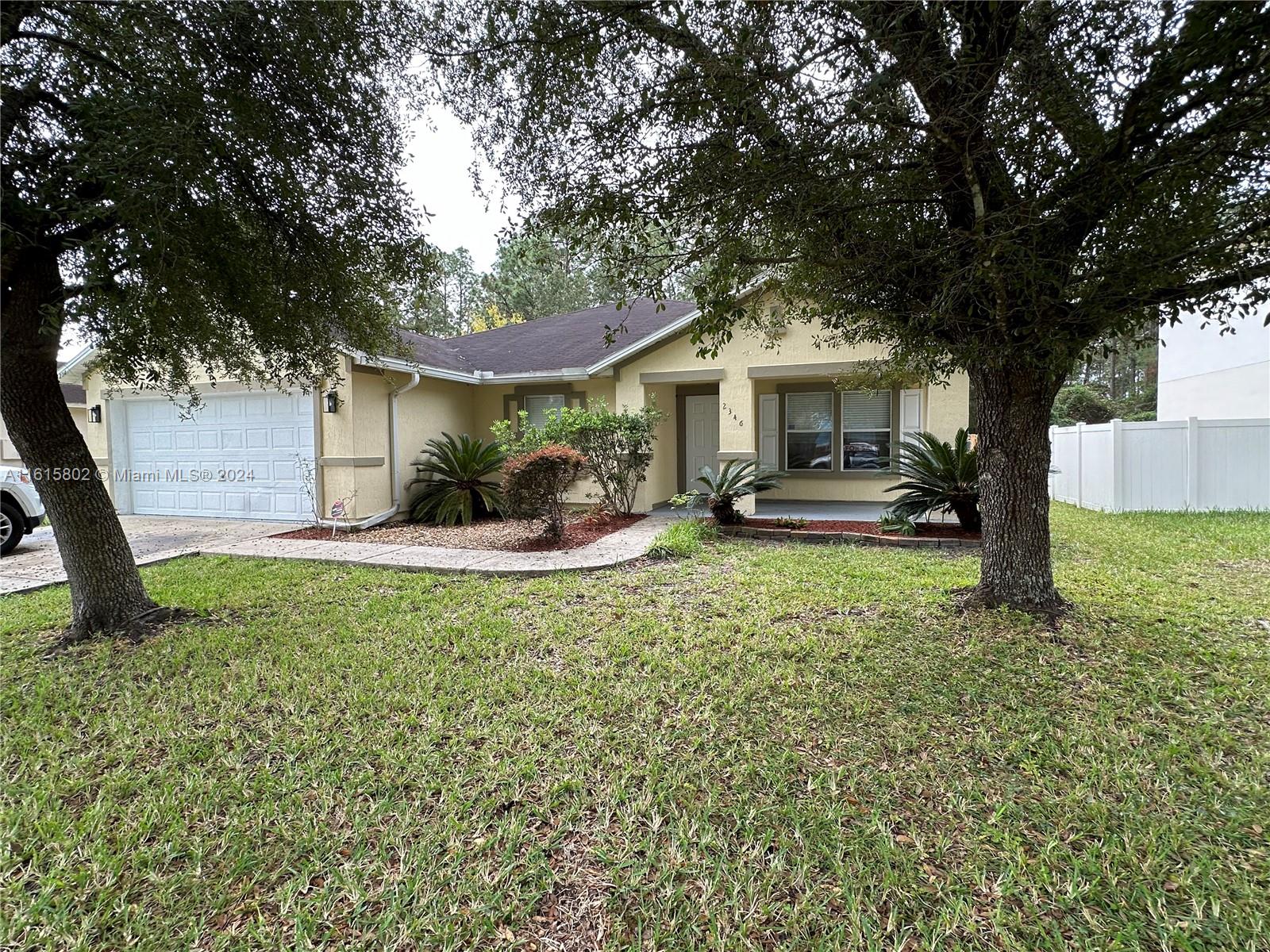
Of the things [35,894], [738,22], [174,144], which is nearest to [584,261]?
[738,22]

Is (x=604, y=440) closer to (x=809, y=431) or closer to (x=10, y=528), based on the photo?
(x=809, y=431)

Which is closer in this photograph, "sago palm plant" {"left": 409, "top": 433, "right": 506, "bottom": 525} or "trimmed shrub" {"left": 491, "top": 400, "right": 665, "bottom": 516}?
"trimmed shrub" {"left": 491, "top": 400, "right": 665, "bottom": 516}

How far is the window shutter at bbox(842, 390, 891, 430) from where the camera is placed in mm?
11305

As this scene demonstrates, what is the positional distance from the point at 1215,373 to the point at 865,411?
10047 mm

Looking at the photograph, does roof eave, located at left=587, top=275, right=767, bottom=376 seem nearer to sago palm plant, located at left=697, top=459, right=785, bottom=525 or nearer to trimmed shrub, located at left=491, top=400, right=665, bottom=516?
trimmed shrub, located at left=491, top=400, right=665, bottom=516

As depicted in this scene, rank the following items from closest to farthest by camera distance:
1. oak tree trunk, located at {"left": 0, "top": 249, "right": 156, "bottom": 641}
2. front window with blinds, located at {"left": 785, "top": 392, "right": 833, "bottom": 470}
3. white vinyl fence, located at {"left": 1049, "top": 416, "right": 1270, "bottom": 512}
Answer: oak tree trunk, located at {"left": 0, "top": 249, "right": 156, "bottom": 641} → white vinyl fence, located at {"left": 1049, "top": 416, "right": 1270, "bottom": 512} → front window with blinds, located at {"left": 785, "top": 392, "right": 833, "bottom": 470}

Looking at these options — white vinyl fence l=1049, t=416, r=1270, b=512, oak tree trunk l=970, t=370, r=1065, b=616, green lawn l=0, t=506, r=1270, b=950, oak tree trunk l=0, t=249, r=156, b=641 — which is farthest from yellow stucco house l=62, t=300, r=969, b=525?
green lawn l=0, t=506, r=1270, b=950

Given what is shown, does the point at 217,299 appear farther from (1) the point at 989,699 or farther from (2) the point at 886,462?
(2) the point at 886,462

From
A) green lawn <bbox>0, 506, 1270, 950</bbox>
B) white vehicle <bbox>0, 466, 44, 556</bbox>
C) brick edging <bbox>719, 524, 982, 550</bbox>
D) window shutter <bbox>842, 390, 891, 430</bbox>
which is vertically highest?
window shutter <bbox>842, 390, 891, 430</bbox>

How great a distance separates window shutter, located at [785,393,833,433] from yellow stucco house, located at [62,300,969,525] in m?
0.03

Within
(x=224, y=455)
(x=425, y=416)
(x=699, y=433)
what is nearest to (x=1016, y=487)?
(x=699, y=433)

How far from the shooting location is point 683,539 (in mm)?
7902

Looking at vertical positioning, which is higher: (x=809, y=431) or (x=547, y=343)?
(x=547, y=343)

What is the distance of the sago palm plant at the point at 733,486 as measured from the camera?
8.78 meters
